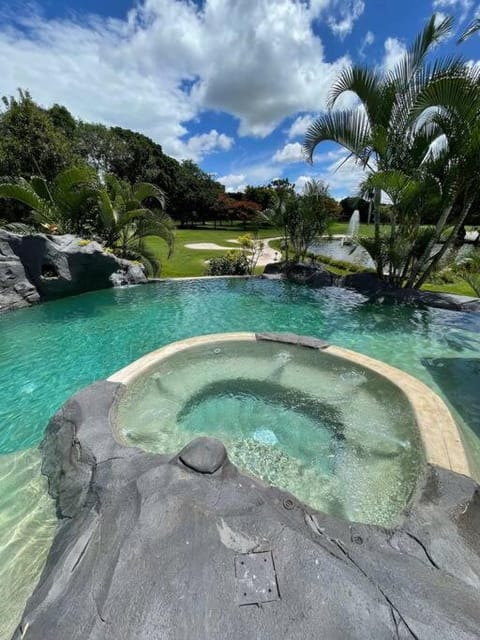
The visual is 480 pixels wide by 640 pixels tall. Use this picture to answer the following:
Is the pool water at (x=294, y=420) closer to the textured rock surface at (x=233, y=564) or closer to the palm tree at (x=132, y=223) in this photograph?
the textured rock surface at (x=233, y=564)

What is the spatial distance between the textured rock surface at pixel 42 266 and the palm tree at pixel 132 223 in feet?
5.32

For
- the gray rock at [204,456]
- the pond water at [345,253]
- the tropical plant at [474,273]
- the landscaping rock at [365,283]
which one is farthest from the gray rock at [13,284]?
the tropical plant at [474,273]

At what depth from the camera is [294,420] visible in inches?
142

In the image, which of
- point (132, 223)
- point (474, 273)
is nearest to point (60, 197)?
point (132, 223)

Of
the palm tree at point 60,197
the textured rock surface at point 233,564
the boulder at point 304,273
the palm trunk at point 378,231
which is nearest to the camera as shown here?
the textured rock surface at point 233,564

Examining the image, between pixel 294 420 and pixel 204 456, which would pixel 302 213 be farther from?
pixel 204 456

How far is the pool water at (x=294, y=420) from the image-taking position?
2734mm

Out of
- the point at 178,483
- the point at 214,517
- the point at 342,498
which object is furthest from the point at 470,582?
the point at 178,483

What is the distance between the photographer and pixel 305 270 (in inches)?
459

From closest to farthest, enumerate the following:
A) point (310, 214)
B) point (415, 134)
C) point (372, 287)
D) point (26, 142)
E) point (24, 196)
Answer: point (415, 134), point (24, 196), point (372, 287), point (310, 214), point (26, 142)

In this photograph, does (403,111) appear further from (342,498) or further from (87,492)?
(87,492)

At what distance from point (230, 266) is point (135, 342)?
769 centimetres

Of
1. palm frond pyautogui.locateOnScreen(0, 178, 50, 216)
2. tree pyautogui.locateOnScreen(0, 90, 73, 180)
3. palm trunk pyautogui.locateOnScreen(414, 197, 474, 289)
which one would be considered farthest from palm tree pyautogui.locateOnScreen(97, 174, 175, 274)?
palm trunk pyautogui.locateOnScreen(414, 197, 474, 289)

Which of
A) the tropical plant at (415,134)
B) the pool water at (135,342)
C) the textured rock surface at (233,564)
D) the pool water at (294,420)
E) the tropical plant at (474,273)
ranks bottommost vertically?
the pool water at (135,342)
